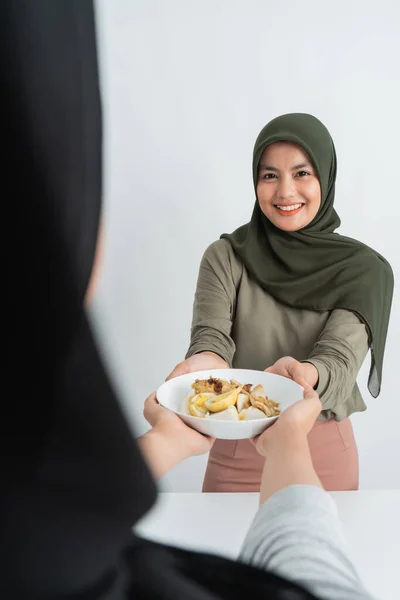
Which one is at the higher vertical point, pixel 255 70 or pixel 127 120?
pixel 255 70

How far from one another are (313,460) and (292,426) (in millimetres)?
574

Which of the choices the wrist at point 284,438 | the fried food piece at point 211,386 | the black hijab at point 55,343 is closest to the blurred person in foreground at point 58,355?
the black hijab at point 55,343

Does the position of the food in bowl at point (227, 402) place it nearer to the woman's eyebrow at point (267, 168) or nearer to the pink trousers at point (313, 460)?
the pink trousers at point (313, 460)

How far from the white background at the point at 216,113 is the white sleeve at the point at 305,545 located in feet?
4.78

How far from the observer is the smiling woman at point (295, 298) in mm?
1316

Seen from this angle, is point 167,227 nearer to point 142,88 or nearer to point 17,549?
point 142,88

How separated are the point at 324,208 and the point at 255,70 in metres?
0.67

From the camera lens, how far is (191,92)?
1880 mm

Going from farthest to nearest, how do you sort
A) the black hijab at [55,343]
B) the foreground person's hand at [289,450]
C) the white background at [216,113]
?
1. the white background at [216,113]
2. the foreground person's hand at [289,450]
3. the black hijab at [55,343]

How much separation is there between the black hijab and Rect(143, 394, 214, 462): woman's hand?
2.04 feet

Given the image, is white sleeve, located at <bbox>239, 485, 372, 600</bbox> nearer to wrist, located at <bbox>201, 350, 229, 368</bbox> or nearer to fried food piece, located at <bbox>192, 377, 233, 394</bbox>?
fried food piece, located at <bbox>192, 377, 233, 394</bbox>

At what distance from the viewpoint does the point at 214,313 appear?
4.45 feet

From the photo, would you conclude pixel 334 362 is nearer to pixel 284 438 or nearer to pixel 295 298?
pixel 295 298

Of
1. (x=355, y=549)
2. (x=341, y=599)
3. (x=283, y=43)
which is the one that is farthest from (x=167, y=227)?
(x=341, y=599)
